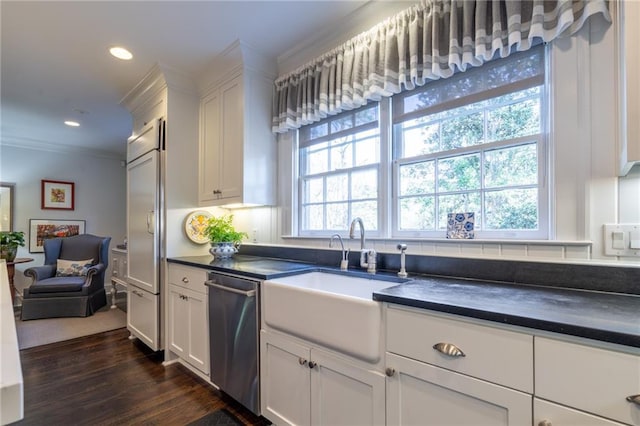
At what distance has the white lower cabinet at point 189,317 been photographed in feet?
6.98

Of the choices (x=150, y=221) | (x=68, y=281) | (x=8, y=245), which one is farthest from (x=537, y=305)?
(x=8, y=245)

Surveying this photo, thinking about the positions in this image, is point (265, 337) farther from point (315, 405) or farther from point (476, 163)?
point (476, 163)

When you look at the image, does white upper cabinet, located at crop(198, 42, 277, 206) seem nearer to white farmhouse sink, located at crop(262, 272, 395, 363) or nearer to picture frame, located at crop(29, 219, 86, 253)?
white farmhouse sink, located at crop(262, 272, 395, 363)

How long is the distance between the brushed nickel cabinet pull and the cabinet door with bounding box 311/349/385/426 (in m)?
0.29

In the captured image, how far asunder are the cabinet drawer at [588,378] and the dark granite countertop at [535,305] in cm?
5

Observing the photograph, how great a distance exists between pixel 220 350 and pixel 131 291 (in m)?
1.65

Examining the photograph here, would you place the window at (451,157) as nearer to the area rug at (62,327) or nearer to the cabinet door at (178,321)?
the cabinet door at (178,321)

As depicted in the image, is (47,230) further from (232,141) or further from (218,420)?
(218,420)

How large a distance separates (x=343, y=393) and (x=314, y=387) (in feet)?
0.56

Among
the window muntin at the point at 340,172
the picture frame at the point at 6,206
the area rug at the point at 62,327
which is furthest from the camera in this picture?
the picture frame at the point at 6,206

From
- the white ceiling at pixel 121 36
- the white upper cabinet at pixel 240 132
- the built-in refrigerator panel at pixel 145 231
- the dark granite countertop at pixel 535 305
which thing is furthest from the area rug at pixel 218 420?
the white ceiling at pixel 121 36

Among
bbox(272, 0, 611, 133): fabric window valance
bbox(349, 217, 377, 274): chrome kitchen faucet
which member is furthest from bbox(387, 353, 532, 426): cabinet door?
bbox(272, 0, 611, 133): fabric window valance

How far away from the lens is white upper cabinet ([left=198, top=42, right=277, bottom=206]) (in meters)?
2.40

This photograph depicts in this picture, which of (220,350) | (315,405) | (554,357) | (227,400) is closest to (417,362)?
(554,357)
